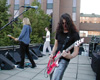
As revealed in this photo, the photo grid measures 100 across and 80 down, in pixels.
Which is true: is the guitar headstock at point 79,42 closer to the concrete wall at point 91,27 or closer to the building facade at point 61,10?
the building facade at point 61,10

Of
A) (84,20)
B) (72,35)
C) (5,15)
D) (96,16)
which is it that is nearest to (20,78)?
(72,35)

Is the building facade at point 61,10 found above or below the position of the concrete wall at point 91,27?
above

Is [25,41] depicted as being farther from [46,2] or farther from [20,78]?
[46,2]

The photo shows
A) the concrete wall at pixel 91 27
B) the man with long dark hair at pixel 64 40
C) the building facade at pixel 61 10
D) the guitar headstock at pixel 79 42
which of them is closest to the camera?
the guitar headstock at pixel 79 42

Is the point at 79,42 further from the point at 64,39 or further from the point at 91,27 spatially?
the point at 91,27

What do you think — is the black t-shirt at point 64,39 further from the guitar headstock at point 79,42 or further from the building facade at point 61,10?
the building facade at point 61,10

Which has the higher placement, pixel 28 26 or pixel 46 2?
pixel 46 2

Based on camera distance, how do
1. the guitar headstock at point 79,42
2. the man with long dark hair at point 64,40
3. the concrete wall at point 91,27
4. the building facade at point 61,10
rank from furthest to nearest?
the concrete wall at point 91,27 → the building facade at point 61,10 → the man with long dark hair at point 64,40 → the guitar headstock at point 79,42

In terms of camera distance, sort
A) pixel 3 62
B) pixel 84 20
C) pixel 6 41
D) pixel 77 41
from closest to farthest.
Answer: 1. pixel 77 41
2. pixel 3 62
3. pixel 6 41
4. pixel 84 20

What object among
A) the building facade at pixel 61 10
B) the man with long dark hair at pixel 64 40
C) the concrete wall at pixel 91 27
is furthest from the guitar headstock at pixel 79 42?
the concrete wall at pixel 91 27

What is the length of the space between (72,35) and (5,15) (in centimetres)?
2272

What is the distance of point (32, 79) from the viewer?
4.43 meters

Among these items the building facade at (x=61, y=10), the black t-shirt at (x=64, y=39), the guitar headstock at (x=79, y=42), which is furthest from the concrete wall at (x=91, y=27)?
the guitar headstock at (x=79, y=42)

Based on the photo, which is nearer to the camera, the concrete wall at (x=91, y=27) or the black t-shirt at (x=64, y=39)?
the black t-shirt at (x=64, y=39)
